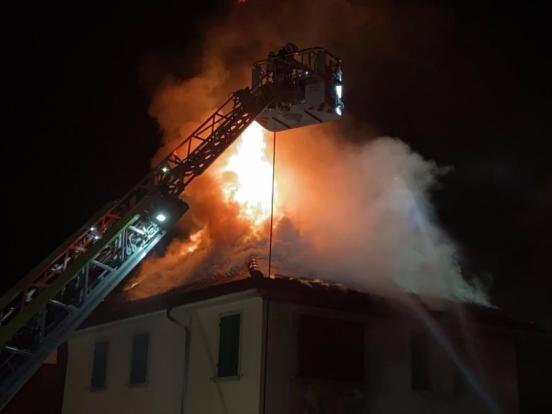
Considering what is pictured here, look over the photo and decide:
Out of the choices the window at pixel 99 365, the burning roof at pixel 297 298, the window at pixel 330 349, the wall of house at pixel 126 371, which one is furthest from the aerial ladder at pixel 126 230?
the window at pixel 99 365

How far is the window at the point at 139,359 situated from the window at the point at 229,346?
2987 mm

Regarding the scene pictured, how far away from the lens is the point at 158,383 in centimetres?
1533

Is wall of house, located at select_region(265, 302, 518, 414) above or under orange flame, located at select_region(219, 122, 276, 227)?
under

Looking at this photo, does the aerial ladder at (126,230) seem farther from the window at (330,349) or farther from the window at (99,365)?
the window at (99,365)

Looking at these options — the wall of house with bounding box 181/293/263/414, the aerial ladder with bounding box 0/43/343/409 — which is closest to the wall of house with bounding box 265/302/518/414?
the wall of house with bounding box 181/293/263/414

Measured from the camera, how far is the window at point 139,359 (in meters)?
16.0

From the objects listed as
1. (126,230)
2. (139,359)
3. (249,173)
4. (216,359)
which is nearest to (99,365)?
(139,359)

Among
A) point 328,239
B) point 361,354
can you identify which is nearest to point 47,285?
point 361,354

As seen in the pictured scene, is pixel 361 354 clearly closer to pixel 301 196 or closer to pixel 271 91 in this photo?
pixel 271 91

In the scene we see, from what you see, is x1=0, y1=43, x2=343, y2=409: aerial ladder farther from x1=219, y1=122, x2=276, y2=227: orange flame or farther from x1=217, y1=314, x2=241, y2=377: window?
x1=219, y1=122, x2=276, y2=227: orange flame

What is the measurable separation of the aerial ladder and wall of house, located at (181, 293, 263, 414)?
2.91m

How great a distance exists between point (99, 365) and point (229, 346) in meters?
6.10

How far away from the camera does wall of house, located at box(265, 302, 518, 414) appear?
42.4 feet

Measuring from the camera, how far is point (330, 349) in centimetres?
1369
